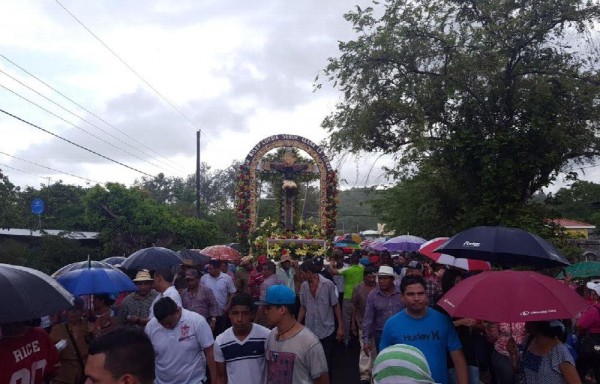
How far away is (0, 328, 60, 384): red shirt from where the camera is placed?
3979 mm

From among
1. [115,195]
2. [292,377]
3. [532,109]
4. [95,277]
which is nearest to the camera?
[292,377]

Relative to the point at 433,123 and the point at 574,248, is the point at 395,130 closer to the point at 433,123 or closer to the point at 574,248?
the point at 433,123

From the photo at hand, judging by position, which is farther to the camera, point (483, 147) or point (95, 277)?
point (483, 147)

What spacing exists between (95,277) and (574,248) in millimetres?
13625

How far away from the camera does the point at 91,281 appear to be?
705 centimetres

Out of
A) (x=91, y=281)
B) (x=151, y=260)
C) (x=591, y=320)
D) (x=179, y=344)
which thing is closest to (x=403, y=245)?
(x=151, y=260)

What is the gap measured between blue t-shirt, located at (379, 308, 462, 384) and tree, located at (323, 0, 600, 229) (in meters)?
12.6

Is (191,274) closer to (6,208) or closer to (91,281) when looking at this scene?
(91,281)

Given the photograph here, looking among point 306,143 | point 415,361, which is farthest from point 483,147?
point 415,361

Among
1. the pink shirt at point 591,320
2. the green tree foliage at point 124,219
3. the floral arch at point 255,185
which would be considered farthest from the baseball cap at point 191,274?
the green tree foliage at point 124,219

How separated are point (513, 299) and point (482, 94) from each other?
13953 mm

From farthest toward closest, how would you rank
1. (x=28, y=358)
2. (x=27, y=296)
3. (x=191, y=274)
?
(x=191, y=274) < (x=28, y=358) < (x=27, y=296)

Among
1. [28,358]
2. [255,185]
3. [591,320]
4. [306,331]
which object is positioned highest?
[255,185]

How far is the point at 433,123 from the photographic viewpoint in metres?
18.0
